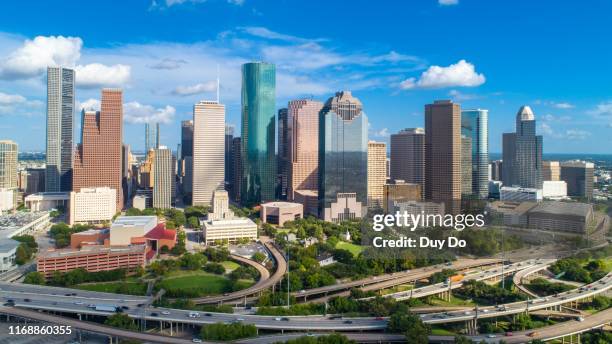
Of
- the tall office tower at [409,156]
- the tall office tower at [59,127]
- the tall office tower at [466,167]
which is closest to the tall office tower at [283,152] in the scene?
the tall office tower at [409,156]

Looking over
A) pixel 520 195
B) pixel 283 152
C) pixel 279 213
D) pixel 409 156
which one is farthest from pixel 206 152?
pixel 520 195

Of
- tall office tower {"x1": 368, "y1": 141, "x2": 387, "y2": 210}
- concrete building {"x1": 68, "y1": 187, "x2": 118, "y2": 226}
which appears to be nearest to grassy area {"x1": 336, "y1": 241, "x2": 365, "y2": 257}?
tall office tower {"x1": 368, "y1": 141, "x2": 387, "y2": 210}

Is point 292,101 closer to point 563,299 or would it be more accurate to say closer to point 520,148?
point 520,148

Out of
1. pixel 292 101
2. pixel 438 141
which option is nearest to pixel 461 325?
pixel 438 141

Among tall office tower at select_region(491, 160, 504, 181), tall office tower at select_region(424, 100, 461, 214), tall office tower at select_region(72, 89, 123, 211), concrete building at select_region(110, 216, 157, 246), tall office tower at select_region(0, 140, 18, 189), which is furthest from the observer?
tall office tower at select_region(491, 160, 504, 181)

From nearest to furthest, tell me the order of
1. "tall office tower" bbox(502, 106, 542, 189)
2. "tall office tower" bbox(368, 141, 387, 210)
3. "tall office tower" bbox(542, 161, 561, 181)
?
"tall office tower" bbox(368, 141, 387, 210) < "tall office tower" bbox(502, 106, 542, 189) < "tall office tower" bbox(542, 161, 561, 181)

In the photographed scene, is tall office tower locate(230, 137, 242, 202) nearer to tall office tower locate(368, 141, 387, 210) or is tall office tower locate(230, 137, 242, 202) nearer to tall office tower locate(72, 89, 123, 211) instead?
tall office tower locate(72, 89, 123, 211)

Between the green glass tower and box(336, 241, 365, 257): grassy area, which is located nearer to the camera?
box(336, 241, 365, 257): grassy area
